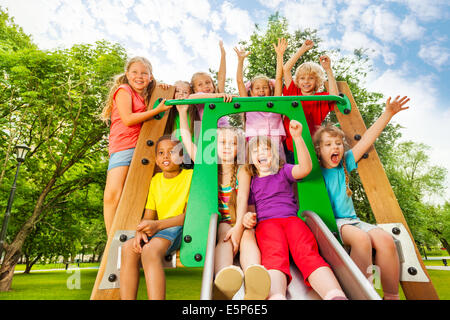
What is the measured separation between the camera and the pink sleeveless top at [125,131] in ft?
9.23

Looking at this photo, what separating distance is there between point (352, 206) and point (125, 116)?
2.36 m

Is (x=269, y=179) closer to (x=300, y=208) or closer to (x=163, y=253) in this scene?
(x=300, y=208)

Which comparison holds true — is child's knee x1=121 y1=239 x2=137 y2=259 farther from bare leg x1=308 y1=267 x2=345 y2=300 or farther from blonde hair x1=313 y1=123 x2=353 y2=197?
blonde hair x1=313 y1=123 x2=353 y2=197

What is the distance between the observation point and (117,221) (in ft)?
7.43

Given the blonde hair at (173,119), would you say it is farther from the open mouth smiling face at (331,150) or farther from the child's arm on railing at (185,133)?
the open mouth smiling face at (331,150)

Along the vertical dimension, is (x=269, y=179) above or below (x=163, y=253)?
above

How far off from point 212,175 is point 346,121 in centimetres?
143

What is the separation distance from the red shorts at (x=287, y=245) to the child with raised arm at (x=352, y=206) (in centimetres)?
39

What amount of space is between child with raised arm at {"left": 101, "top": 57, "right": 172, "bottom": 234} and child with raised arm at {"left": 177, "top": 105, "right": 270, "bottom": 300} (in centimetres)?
52

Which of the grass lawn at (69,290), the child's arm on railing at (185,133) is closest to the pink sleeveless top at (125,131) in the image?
the child's arm on railing at (185,133)

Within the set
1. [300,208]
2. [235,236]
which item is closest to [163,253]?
[235,236]

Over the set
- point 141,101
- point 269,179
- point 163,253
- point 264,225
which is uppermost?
point 141,101

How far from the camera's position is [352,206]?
2367 mm

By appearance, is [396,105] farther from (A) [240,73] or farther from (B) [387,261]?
(A) [240,73]
